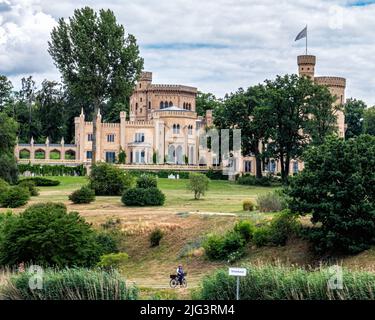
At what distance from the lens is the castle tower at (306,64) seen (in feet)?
300

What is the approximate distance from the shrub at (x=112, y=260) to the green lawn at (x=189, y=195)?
9408 mm

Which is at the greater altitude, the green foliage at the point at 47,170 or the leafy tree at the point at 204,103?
the leafy tree at the point at 204,103

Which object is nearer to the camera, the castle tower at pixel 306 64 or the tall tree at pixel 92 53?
the tall tree at pixel 92 53

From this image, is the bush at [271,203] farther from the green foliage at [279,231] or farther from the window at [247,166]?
the window at [247,166]

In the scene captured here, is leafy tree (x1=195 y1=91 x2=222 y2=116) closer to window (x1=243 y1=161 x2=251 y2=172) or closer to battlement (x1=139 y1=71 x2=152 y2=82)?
battlement (x1=139 y1=71 x2=152 y2=82)

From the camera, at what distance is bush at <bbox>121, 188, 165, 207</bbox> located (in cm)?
4725

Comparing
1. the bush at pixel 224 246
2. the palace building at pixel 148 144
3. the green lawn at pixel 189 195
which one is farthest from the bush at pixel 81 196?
the palace building at pixel 148 144

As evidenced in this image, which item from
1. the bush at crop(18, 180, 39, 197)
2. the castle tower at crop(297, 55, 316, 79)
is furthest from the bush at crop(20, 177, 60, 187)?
the castle tower at crop(297, 55, 316, 79)

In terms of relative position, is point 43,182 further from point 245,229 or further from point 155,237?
point 245,229

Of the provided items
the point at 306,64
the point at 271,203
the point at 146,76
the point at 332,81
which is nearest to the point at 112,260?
the point at 271,203

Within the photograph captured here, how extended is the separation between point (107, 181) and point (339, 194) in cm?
2480

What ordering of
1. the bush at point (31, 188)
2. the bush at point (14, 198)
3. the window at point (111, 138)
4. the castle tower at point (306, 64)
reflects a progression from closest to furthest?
the bush at point (14, 198) < the bush at point (31, 188) < the window at point (111, 138) < the castle tower at point (306, 64)

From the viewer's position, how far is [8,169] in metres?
57.5

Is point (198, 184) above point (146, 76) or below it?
below
